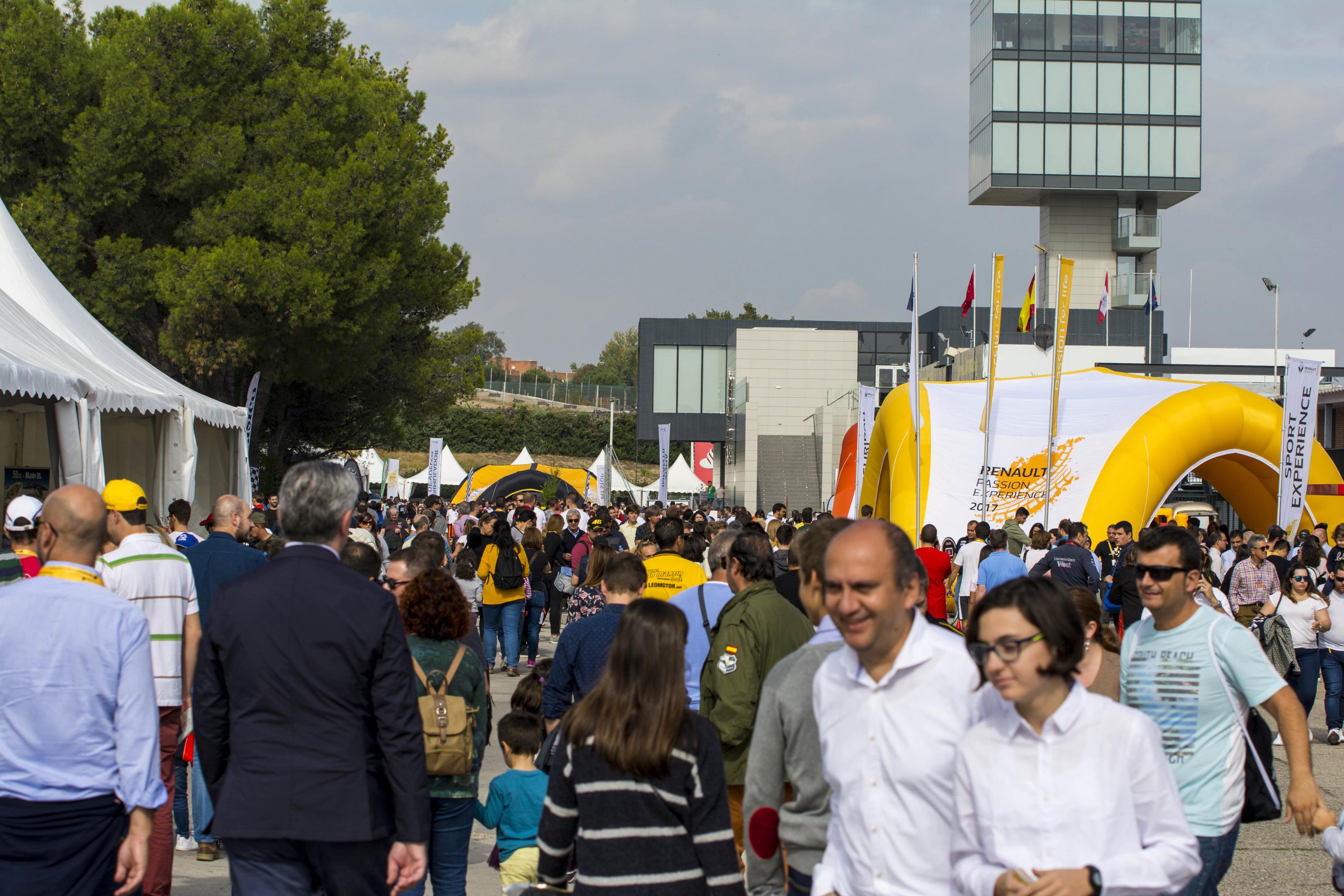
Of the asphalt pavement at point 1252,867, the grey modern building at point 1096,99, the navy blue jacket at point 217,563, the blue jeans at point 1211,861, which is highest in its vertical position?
the grey modern building at point 1096,99

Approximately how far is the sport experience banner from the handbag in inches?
659

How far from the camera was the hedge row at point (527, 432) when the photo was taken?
7550 cm

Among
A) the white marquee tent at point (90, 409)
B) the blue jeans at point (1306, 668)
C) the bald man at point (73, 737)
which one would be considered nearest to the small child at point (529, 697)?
the bald man at point (73, 737)

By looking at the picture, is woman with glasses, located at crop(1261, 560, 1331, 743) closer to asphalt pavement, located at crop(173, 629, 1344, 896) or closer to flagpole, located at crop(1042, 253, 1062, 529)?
asphalt pavement, located at crop(173, 629, 1344, 896)

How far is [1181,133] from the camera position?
158 ft

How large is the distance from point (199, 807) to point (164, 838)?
4.18ft

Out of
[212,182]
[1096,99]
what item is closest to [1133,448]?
[212,182]

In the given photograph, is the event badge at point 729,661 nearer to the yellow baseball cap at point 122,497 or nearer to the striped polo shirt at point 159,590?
the striped polo shirt at point 159,590

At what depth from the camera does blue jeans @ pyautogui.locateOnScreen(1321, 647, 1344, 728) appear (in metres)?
9.91

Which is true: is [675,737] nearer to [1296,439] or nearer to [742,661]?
[742,661]

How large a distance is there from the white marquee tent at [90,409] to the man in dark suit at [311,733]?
694 centimetres

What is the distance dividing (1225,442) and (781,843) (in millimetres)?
19623

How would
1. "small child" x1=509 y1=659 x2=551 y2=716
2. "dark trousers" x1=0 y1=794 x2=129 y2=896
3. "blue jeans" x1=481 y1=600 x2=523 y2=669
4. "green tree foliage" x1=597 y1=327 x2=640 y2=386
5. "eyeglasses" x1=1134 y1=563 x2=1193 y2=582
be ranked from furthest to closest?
1. "green tree foliage" x1=597 y1=327 x2=640 y2=386
2. "blue jeans" x1=481 y1=600 x2=523 y2=669
3. "small child" x1=509 y1=659 x2=551 y2=716
4. "eyeglasses" x1=1134 y1=563 x2=1193 y2=582
5. "dark trousers" x1=0 y1=794 x2=129 y2=896

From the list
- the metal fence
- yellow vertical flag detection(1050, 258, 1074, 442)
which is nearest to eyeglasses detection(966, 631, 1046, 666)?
yellow vertical flag detection(1050, 258, 1074, 442)
